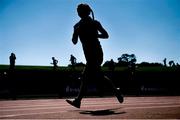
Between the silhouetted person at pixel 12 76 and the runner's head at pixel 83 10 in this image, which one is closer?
the runner's head at pixel 83 10

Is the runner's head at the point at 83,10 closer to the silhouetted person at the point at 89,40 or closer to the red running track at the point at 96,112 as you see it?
the silhouetted person at the point at 89,40

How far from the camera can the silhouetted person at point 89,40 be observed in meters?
5.34

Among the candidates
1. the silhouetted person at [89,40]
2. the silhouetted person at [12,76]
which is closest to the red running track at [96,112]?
the silhouetted person at [89,40]

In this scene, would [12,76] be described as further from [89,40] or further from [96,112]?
[96,112]

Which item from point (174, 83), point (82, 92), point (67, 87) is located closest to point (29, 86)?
point (67, 87)

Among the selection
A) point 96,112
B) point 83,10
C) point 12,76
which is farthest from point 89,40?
point 12,76

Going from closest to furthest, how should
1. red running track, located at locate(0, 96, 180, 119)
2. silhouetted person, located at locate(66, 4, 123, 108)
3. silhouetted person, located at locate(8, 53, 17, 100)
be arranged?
red running track, located at locate(0, 96, 180, 119)
silhouetted person, located at locate(66, 4, 123, 108)
silhouetted person, located at locate(8, 53, 17, 100)

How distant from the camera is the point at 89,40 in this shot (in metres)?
5.41

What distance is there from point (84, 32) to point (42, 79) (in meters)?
19.0

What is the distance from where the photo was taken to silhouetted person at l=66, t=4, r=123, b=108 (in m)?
5.34

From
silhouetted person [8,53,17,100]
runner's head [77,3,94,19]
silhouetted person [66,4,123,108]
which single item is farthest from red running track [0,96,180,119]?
silhouetted person [8,53,17,100]

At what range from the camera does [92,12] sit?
215 inches

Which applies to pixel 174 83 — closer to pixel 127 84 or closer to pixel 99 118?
pixel 127 84

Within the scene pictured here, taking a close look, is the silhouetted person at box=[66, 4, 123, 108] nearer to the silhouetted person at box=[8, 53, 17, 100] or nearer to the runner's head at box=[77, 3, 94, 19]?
the runner's head at box=[77, 3, 94, 19]
